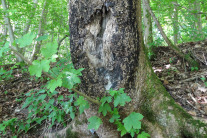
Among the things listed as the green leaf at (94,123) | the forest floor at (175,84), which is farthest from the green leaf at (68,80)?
the forest floor at (175,84)

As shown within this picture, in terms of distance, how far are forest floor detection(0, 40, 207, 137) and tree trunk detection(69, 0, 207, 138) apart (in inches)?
16.7

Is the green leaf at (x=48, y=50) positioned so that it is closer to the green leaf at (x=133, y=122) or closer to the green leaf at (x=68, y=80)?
the green leaf at (x=68, y=80)

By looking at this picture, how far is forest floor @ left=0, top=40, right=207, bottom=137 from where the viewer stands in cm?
238

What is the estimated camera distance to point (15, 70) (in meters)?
5.59

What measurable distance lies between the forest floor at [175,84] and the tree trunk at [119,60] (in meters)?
0.43

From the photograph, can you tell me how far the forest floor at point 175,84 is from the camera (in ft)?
7.82

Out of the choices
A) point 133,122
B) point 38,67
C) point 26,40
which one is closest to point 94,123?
point 133,122

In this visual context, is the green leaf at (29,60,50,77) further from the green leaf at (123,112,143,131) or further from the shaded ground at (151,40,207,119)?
the shaded ground at (151,40,207,119)

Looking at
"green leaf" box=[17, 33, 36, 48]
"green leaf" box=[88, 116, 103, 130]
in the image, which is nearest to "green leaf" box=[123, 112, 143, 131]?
"green leaf" box=[88, 116, 103, 130]

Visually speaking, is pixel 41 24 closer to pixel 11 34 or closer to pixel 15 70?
pixel 11 34

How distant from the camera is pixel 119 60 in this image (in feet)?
5.89

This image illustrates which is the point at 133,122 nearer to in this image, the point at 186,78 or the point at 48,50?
the point at 48,50

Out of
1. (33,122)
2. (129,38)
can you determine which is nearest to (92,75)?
(129,38)

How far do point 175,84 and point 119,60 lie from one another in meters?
1.55
